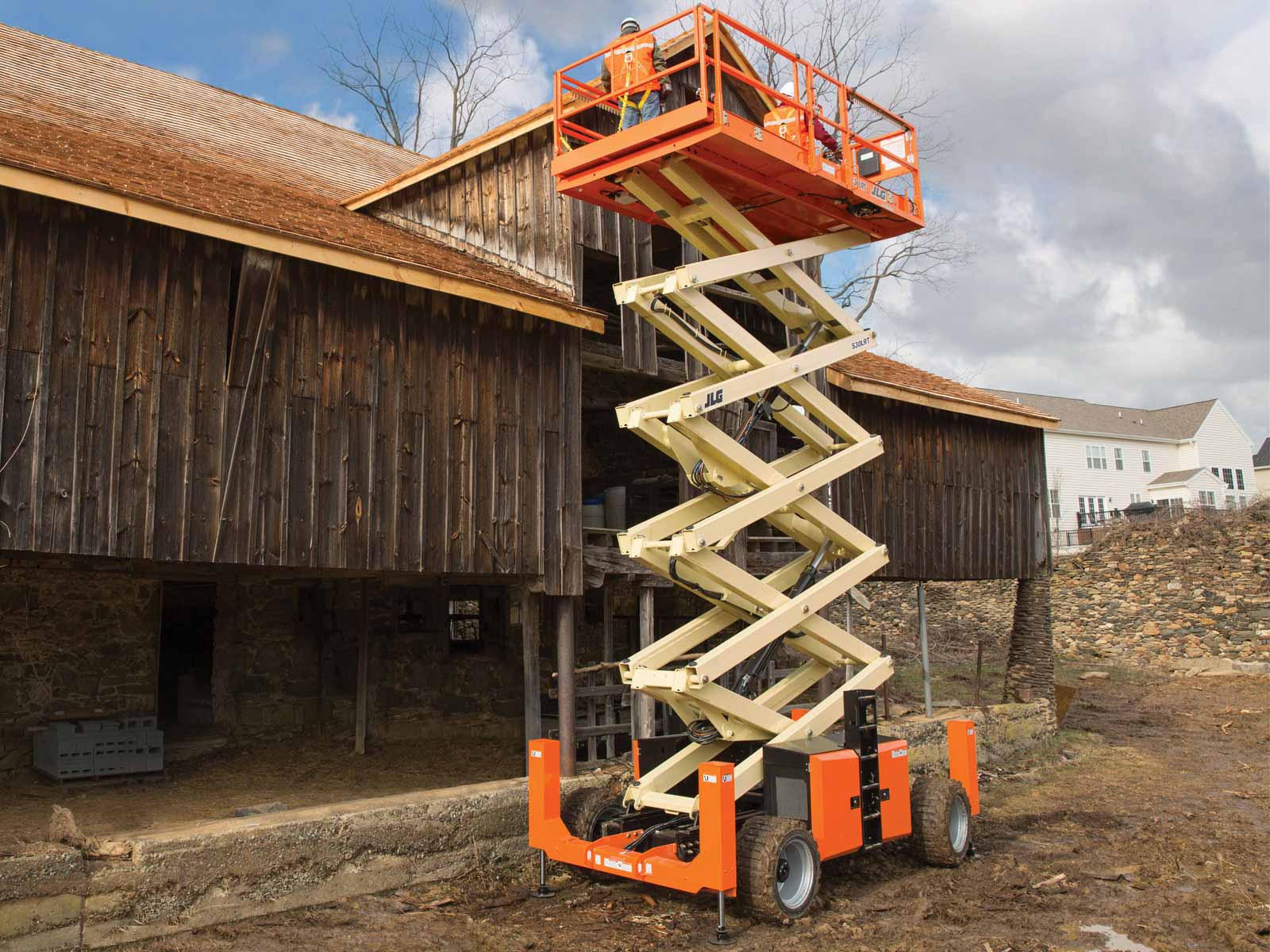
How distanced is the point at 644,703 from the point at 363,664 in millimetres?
4063

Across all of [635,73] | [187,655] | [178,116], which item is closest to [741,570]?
[635,73]

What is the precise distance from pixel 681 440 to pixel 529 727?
13.4 ft

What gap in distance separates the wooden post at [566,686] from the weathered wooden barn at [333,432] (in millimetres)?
41

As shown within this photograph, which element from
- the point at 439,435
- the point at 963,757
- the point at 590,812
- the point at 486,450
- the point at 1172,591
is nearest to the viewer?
the point at 590,812

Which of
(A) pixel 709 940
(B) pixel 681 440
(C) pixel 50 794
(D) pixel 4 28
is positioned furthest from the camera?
(D) pixel 4 28

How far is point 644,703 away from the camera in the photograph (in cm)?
1172

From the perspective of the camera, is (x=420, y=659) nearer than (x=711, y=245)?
No

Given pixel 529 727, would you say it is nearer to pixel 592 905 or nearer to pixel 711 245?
pixel 592 905

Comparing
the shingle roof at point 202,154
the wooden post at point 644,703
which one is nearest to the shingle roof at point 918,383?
the wooden post at point 644,703

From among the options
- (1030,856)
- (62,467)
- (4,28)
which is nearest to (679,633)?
(1030,856)

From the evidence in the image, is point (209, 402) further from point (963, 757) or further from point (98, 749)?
point (963, 757)

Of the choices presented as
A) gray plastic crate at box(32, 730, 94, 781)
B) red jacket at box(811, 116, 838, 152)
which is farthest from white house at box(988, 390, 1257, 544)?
gray plastic crate at box(32, 730, 94, 781)

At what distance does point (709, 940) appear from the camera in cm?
688

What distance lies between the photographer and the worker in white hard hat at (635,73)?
8.80 meters
